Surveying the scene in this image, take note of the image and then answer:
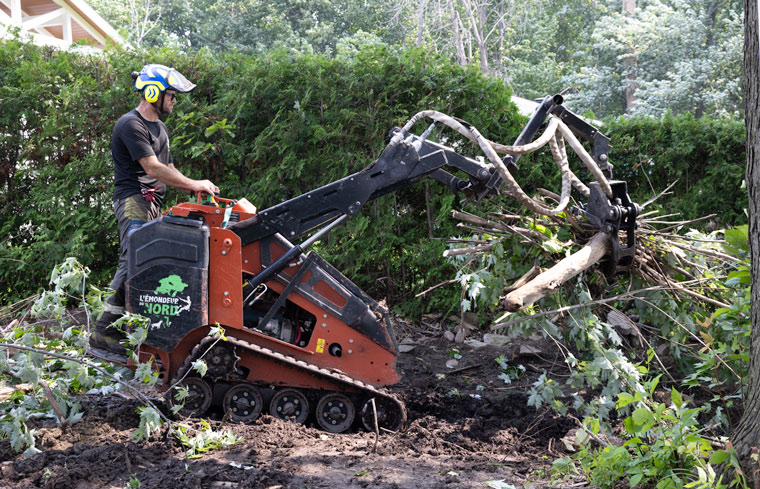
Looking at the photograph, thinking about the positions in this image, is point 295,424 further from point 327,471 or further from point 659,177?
point 659,177

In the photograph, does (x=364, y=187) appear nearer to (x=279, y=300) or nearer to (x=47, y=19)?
(x=279, y=300)

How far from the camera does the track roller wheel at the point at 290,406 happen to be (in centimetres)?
518

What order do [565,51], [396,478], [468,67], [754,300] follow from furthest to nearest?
1. [565,51]
2. [468,67]
3. [396,478]
4. [754,300]

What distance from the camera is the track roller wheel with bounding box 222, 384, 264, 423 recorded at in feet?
16.7

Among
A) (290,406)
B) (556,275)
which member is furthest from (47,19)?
(556,275)

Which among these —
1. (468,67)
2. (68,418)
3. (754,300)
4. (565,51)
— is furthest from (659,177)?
(565,51)

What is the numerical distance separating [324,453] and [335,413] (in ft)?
1.99

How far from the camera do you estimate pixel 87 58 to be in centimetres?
801

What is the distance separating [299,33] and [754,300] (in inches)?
1355

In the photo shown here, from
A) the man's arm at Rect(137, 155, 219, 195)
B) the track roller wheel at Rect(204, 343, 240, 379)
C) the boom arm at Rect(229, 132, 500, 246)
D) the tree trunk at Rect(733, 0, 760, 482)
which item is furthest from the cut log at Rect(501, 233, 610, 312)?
the man's arm at Rect(137, 155, 219, 195)

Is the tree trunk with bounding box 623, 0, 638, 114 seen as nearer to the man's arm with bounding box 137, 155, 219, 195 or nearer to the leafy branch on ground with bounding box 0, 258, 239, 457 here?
the man's arm with bounding box 137, 155, 219, 195

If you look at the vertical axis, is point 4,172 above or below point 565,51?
below

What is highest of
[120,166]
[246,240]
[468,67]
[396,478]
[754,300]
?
[468,67]

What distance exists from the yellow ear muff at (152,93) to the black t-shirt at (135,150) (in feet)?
0.56
